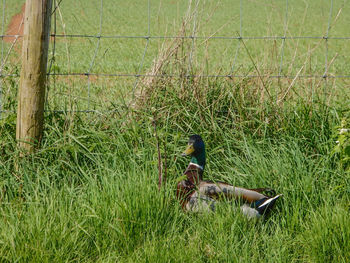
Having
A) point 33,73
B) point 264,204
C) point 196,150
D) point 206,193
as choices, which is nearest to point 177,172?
point 196,150

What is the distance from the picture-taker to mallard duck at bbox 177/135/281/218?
10.1 ft

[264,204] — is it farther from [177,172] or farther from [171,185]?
[177,172]

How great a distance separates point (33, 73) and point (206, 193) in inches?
61.2

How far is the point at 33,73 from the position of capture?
3.70 metres

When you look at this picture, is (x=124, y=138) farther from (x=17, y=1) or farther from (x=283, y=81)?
(x=17, y=1)

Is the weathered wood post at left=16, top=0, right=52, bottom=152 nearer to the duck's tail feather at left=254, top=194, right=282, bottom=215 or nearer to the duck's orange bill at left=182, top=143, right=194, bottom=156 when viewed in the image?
the duck's orange bill at left=182, top=143, right=194, bottom=156

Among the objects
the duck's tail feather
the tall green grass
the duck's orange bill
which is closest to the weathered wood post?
the tall green grass

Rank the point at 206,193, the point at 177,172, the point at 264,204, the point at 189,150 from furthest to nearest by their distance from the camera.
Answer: the point at 177,172
the point at 189,150
the point at 206,193
the point at 264,204

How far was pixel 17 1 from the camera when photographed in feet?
103

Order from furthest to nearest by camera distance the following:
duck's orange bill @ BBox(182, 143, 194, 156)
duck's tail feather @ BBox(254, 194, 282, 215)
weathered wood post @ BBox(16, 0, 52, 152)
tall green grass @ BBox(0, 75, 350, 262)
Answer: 1. weathered wood post @ BBox(16, 0, 52, 152)
2. duck's orange bill @ BBox(182, 143, 194, 156)
3. duck's tail feather @ BBox(254, 194, 282, 215)
4. tall green grass @ BBox(0, 75, 350, 262)

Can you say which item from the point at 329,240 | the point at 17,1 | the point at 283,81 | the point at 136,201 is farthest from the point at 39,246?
the point at 17,1

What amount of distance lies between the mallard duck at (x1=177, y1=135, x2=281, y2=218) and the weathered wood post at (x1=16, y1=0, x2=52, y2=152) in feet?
3.91

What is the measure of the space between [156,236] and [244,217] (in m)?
0.53

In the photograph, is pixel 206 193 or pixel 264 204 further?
pixel 206 193
